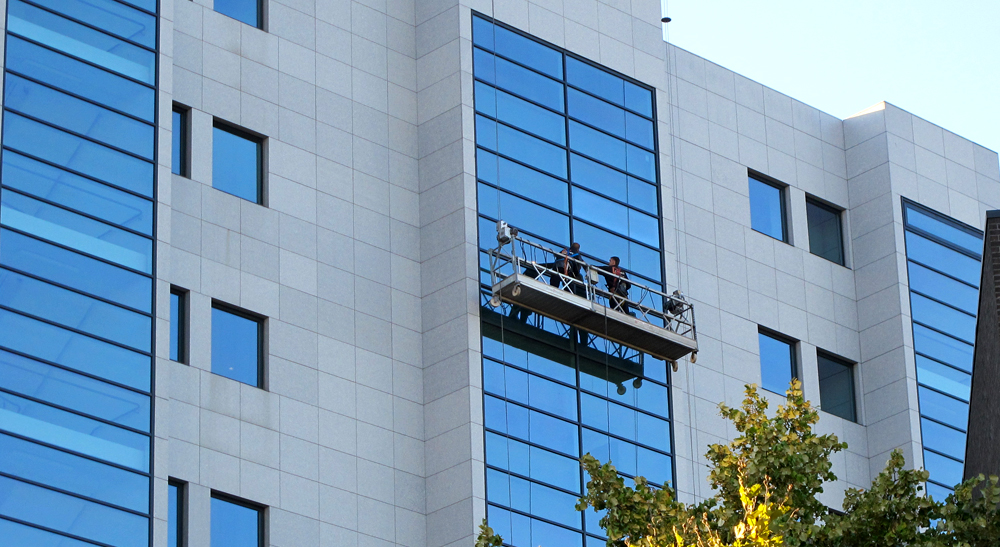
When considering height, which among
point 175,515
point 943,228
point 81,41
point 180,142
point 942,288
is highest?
point 943,228

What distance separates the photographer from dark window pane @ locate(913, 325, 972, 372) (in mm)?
56469

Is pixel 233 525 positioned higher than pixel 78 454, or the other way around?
pixel 78 454

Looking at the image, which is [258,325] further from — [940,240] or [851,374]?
[940,240]

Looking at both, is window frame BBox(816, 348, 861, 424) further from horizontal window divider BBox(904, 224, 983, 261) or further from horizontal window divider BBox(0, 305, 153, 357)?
horizontal window divider BBox(0, 305, 153, 357)

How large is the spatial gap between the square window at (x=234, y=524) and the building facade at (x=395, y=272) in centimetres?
5

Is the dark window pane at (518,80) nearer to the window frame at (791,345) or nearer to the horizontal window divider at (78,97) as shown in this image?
the window frame at (791,345)

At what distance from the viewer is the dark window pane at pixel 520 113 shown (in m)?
48.2

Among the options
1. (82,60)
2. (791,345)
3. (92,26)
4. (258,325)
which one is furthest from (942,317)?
(82,60)

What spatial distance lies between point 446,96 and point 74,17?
10440 mm

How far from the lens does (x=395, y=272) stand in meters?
46.5

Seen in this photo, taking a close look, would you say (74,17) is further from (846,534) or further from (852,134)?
(852,134)

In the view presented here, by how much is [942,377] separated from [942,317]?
192 cm

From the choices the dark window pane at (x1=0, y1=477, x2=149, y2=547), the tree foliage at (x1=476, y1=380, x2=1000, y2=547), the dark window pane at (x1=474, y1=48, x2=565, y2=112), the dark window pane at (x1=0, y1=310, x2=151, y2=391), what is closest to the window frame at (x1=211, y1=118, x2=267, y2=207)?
the dark window pane at (x1=474, y1=48, x2=565, y2=112)

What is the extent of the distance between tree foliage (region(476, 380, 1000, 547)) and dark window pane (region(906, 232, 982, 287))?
28.3m
